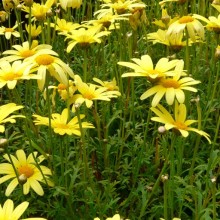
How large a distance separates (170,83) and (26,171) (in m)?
0.59

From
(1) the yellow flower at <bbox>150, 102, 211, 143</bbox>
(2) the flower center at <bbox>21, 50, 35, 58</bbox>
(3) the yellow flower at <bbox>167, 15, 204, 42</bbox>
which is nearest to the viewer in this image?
(1) the yellow flower at <bbox>150, 102, 211, 143</bbox>

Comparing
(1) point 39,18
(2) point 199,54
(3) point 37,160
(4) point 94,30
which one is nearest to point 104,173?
(3) point 37,160

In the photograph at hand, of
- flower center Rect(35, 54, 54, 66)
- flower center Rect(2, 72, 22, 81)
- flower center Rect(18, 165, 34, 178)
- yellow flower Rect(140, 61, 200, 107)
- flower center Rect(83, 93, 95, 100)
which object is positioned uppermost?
flower center Rect(35, 54, 54, 66)

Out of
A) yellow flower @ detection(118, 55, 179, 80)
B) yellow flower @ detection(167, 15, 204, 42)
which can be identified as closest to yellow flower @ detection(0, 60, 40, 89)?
yellow flower @ detection(118, 55, 179, 80)

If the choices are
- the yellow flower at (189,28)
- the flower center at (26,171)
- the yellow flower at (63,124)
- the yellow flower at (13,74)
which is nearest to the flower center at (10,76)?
the yellow flower at (13,74)

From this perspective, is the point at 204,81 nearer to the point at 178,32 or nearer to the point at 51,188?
the point at 178,32

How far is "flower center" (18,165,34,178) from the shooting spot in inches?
71.9

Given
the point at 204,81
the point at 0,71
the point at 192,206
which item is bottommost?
the point at 192,206

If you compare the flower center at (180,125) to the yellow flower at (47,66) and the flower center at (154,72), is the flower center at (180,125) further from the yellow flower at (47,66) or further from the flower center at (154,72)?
the yellow flower at (47,66)

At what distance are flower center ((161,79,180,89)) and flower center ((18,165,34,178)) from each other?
56 cm

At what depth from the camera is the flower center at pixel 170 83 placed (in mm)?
1700

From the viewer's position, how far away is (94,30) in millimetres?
2209

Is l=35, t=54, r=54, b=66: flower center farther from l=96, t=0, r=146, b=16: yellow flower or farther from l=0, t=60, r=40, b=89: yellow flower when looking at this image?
l=96, t=0, r=146, b=16: yellow flower

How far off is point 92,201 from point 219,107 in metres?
0.88
